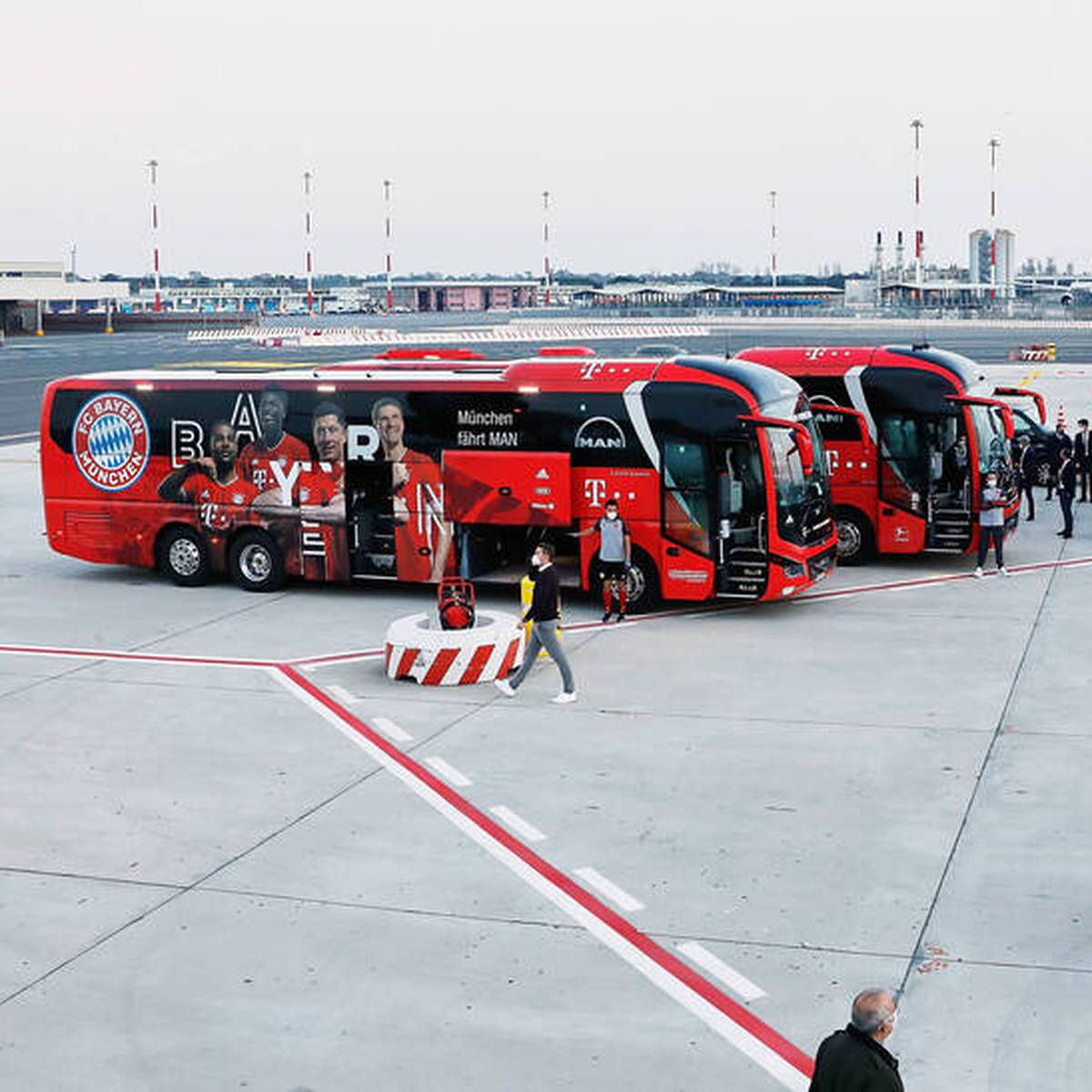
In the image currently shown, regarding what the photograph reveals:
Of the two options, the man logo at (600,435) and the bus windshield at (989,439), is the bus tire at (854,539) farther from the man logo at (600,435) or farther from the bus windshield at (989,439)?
the man logo at (600,435)

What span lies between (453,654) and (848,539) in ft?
A: 31.5

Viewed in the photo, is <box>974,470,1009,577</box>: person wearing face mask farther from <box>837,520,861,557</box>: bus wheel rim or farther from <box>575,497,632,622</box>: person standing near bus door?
<box>575,497,632,622</box>: person standing near bus door

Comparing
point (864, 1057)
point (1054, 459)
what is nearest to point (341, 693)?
point (864, 1057)

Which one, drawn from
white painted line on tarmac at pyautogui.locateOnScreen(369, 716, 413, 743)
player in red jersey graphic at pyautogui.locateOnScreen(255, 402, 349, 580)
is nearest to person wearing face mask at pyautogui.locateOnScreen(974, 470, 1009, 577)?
player in red jersey graphic at pyautogui.locateOnScreen(255, 402, 349, 580)

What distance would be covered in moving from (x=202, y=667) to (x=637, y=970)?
972 cm

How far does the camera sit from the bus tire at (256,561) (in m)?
23.5

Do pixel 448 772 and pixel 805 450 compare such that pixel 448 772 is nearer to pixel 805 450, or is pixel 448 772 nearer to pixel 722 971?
pixel 722 971

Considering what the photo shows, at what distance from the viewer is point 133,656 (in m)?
19.3

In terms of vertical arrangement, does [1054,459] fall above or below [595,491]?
below

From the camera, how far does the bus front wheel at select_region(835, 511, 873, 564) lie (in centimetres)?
2502

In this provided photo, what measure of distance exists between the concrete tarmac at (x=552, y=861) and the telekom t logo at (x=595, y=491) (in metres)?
2.23

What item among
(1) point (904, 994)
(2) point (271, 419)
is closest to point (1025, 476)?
(2) point (271, 419)

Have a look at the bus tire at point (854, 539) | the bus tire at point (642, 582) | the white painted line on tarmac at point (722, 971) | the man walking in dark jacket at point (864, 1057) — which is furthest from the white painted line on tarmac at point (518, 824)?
the bus tire at point (854, 539)

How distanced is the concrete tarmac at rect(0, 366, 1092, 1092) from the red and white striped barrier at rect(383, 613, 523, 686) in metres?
0.23
